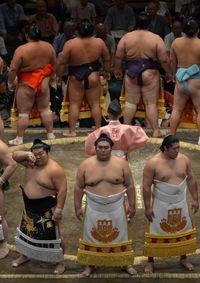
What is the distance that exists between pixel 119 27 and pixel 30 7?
1.80 m

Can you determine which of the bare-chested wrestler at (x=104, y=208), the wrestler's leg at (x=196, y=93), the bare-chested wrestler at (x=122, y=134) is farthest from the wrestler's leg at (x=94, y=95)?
the bare-chested wrestler at (x=104, y=208)

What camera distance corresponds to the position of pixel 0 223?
4.30 meters

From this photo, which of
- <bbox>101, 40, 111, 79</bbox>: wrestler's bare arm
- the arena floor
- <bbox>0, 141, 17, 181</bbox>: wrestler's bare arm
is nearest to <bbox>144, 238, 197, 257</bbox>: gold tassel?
the arena floor

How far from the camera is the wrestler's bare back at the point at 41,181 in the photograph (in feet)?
13.3

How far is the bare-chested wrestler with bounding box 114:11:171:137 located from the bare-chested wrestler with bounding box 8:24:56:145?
66cm

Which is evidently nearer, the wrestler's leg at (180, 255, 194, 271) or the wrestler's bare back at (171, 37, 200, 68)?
the wrestler's leg at (180, 255, 194, 271)

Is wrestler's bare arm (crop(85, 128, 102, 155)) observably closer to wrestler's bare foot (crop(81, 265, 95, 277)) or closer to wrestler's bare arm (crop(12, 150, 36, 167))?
wrestler's bare arm (crop(12, 150, 36, 167))

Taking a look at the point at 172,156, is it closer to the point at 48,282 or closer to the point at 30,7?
the point at 48,282

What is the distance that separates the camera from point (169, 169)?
410cm

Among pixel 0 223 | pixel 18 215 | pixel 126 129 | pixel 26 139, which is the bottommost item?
pixel 26 139

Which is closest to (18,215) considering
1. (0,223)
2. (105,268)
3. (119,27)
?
(0,223)

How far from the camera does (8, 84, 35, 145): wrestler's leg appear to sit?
6.20 m

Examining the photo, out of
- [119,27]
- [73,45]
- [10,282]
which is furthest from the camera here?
[119,27]

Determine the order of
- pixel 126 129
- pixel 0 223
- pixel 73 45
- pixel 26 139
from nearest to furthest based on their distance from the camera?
pixel 0 223
pixel 126 129
pixel 73 45
pixel 26 139
